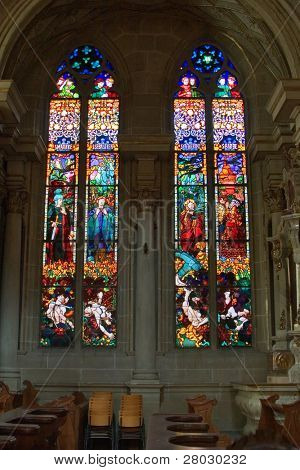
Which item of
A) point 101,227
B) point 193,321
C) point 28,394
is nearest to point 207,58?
point 101,227

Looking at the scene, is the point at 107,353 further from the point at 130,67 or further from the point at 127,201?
the point at 130,67

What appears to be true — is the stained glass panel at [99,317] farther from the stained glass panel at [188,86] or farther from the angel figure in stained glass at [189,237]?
the stained glass panel at [188,86]

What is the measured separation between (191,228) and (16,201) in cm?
381

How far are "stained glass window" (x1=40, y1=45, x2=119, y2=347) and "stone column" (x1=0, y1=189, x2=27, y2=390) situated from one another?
0.71 meters

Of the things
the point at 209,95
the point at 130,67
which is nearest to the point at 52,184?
the point at 130,67

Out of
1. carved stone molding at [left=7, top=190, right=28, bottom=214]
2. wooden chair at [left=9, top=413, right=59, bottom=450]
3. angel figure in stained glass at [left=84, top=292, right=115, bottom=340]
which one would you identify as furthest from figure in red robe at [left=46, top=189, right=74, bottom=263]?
wooden chair at [left=9, top=413, right=59, bottom=450]

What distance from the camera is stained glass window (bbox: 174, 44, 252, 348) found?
44.3 feet

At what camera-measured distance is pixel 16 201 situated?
13539 mm

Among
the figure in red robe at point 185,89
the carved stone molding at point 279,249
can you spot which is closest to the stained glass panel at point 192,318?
the carved stone molding at point 279,249

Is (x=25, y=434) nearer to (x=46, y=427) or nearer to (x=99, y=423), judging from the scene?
(x=46, y=427)

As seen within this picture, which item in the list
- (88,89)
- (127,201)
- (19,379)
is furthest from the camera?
(88,89)

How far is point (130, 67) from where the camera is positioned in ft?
47.8

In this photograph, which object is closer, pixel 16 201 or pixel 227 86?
pixel 16 201

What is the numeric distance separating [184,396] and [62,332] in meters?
2.86
